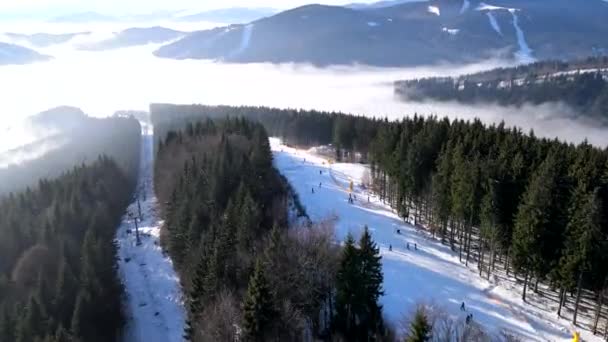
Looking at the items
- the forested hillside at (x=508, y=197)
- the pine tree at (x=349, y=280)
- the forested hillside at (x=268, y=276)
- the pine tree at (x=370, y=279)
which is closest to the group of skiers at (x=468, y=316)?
the forested hillside at (x=508, y=197)

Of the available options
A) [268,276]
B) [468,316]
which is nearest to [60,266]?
[268,276]

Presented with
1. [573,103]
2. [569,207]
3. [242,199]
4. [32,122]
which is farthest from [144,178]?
[573,103]

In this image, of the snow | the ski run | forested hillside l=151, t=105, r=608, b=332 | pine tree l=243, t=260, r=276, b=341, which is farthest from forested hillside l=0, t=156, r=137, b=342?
forested hillside l=151, t=105, r=608, b=332

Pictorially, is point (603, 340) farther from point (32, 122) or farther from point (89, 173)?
point (32, 122)

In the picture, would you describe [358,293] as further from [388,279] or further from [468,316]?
[388,279]

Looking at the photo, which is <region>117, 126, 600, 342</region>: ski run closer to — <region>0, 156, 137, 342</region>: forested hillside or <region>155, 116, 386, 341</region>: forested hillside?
<region>0, 156, 137, 342</region>: forested hillside
